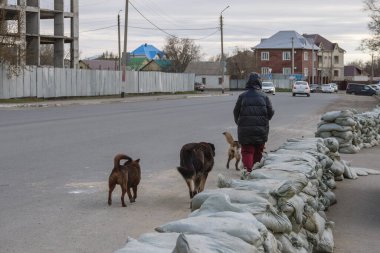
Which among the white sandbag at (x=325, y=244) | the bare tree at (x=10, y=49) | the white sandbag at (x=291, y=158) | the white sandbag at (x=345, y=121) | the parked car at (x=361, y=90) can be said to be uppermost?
the bare tree at (x=10, y=49)

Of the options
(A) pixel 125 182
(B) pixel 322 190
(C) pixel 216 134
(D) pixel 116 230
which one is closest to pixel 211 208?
(D) pixel 116 230

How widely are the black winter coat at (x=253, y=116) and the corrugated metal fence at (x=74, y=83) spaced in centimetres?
3472

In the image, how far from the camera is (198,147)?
29.6 ft

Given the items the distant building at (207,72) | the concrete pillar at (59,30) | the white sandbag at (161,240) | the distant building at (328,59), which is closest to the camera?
the white sandbag at (161,240)

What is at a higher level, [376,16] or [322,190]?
[376,16]

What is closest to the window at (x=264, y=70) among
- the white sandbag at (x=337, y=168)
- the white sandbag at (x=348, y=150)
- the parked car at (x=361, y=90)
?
the parked car at (x=361, y=90)

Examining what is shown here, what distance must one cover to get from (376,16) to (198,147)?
48769 millimetres

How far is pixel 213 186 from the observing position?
10.3m

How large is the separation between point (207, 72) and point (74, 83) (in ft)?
261

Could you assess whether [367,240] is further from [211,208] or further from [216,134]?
[216,134]

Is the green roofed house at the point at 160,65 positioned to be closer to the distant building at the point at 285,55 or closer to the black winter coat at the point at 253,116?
the distant building at the point at 285,55

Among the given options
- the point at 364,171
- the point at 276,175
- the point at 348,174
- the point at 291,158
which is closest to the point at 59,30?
the point at 364,171

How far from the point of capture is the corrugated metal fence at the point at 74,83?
4394 centimetres

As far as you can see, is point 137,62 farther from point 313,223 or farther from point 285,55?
point 313,223
